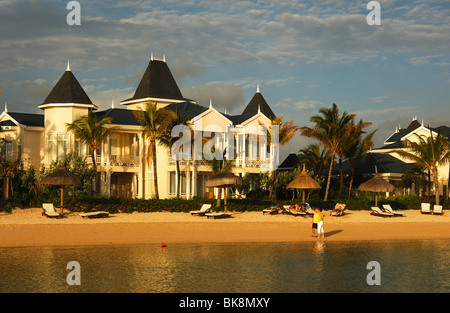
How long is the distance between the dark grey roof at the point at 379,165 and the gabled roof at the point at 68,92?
21.6 meters

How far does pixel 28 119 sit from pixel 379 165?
26.4 m

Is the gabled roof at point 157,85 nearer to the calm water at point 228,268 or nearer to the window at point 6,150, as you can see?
the window at point 6,150

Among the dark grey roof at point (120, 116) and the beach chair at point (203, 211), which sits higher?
the dark grey roof at point (120, 116)

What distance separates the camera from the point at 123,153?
1679 inches

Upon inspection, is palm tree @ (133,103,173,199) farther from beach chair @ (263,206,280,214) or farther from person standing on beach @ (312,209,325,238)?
person standing on beach @ (312,209,325,238)

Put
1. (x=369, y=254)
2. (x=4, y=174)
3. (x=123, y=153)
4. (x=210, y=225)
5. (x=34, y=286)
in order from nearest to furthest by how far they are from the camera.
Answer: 1. (x=34, y=286)
2. (x=369, y=254)
3. (x=210, y=225)
4. (x=4, y=174)
5. (x=123, y=153)

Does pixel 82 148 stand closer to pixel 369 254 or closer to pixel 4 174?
Result: pixel 4 174

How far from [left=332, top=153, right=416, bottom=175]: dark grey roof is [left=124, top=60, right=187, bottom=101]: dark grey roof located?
14.9 m

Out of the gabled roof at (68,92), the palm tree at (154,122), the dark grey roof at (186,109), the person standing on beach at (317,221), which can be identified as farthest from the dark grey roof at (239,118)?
the person standing on beach at (317,221)

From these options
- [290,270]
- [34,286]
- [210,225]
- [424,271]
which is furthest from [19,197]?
[424,271]

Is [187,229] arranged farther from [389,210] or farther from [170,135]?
[389,210]

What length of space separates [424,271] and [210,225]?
1190 centimetres

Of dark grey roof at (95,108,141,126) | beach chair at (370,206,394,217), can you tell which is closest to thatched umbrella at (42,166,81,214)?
dark grey roof at (95,108,141,126)

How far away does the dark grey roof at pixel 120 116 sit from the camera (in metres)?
40.9
